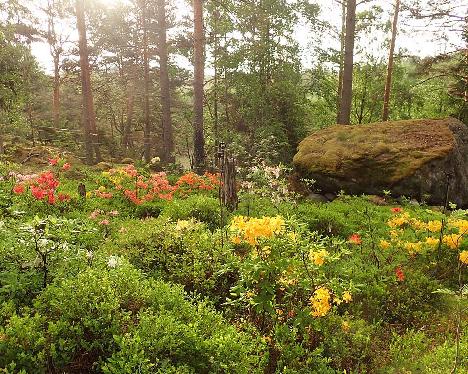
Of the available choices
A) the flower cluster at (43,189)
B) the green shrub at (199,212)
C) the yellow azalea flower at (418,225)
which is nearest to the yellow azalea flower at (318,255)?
the yellow azalea flower at (418,225)

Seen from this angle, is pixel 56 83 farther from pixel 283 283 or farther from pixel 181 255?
pixel 283 283

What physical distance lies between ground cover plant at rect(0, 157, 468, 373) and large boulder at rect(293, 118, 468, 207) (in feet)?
10.9

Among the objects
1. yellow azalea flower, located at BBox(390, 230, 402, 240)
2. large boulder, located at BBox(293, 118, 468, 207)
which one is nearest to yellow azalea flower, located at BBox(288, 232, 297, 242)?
yellow azalea flower, located at BBox(390, 230, 402, 240)

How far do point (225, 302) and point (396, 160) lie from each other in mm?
7724

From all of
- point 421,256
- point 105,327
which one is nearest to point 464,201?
point 421,256

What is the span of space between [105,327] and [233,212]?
5.42 metres

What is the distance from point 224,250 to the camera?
5703mm

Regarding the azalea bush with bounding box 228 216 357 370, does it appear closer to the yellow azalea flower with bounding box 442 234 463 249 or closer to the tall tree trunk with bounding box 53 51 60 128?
the yellow azalea flower with bounding box 442 234 463 249

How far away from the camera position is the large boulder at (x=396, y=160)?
10.2m

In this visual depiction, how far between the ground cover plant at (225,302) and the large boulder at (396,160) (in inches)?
131

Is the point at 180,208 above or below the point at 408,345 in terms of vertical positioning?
above

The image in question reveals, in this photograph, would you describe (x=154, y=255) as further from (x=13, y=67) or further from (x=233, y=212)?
(x=13, y=67)

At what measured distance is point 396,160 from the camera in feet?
34.5

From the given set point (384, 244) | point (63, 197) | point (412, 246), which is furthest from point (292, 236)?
point (63, 197)
